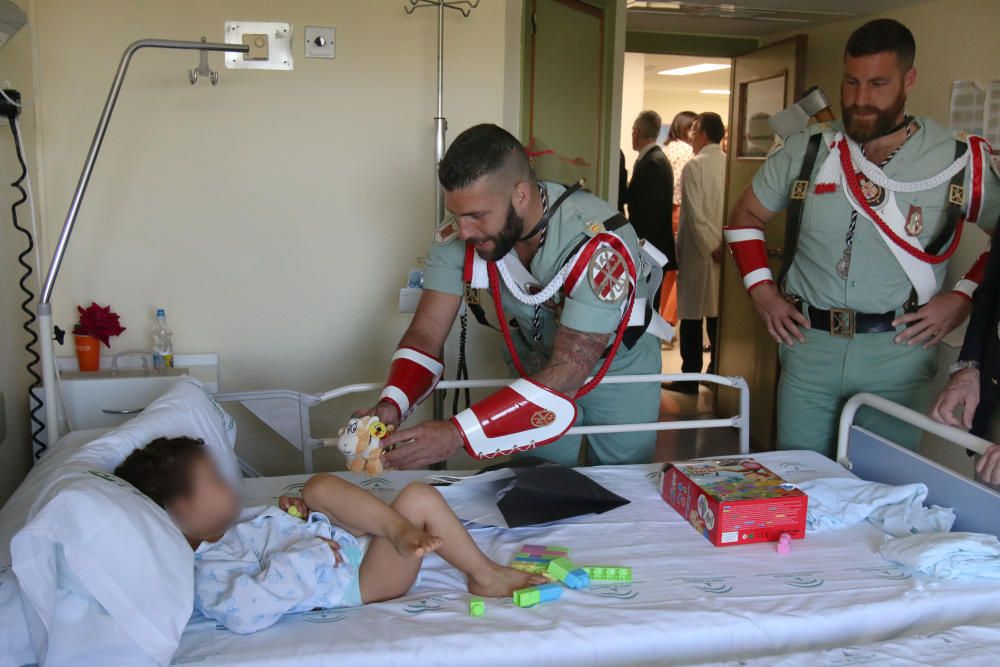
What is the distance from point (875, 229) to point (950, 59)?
142 centimetres

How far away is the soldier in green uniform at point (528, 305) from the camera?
7.31 feet

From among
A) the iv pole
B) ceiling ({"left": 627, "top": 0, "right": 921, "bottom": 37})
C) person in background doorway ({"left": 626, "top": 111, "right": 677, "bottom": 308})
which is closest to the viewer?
the iv pole

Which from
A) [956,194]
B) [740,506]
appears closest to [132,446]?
[740,506]

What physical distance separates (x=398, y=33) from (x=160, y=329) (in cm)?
149

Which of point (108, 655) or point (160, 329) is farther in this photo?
point (160, 329)

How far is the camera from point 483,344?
3.80m

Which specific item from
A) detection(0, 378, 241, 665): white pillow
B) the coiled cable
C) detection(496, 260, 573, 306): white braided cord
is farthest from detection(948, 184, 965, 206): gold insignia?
the coiled cable

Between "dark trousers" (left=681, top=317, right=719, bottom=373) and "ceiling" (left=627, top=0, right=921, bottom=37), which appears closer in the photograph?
"ceiling" (left=627, top=0, right=921, bottom=37)

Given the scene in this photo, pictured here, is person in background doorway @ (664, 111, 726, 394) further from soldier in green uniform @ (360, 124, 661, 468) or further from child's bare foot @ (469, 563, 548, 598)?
child's bare foot @ (469, 563, 548, 598)

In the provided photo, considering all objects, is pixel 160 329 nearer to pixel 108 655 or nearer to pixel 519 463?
pixel 519 463

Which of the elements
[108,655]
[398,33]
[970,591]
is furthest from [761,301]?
[108,655]

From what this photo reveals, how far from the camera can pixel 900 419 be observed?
2.64 m

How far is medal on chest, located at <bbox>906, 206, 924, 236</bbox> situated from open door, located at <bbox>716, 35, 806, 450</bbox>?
5.97ft

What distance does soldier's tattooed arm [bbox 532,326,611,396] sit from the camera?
229 cm
